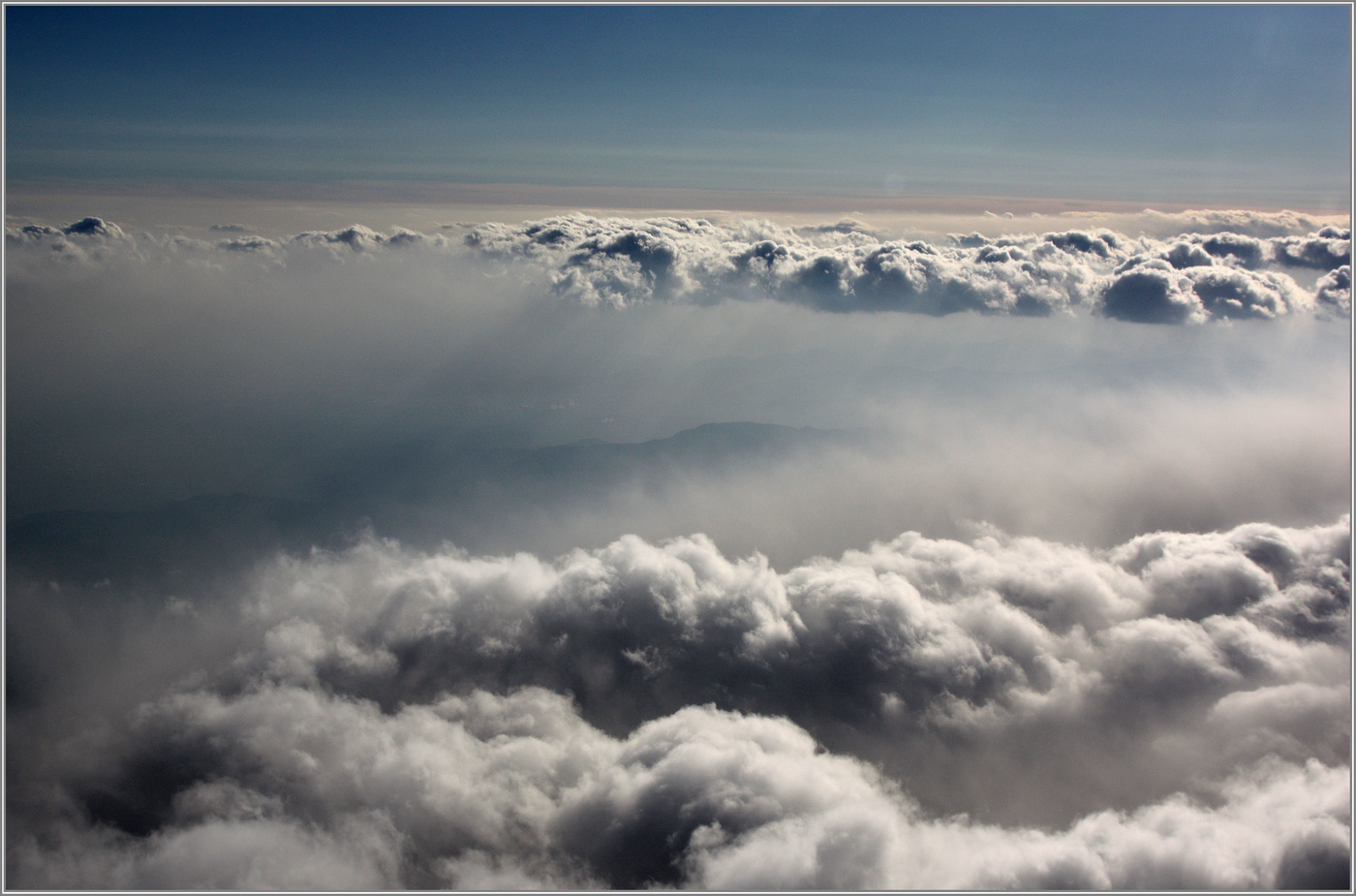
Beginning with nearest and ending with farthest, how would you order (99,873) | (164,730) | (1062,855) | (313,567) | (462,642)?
(1062,855) < (99,873) < (164,730) < (462,642) < (313,567)

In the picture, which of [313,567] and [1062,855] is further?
[313,567]

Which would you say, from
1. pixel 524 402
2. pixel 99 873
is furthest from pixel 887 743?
pixel 524 402

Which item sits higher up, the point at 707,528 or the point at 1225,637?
the point at 1225,637

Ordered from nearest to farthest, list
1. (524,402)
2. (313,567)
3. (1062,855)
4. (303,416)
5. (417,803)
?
(1062,855)
(417,803)
(313,567)
(303,416)
(524,402)

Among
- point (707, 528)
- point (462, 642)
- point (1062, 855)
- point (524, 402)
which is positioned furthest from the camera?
point (524, 402)

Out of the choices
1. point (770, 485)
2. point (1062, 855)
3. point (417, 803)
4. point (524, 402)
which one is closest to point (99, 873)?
point (417, 803)

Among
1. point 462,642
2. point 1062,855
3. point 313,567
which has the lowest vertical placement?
point 313,567

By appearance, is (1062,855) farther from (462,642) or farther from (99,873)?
(99,873)

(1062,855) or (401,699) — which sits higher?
(1062,855)

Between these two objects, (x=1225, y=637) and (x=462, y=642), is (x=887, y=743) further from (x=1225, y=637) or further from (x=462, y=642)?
(x=462, y=642)
